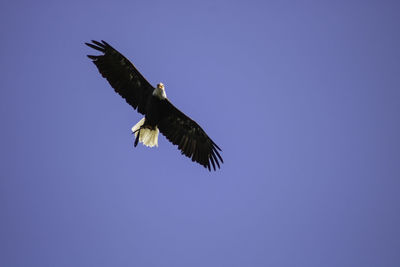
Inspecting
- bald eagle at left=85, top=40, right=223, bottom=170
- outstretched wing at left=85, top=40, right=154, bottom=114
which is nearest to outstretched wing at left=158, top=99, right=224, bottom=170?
bald eagle at left=85, top=40, right=223, bottom=170

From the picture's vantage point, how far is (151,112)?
10.4 meters

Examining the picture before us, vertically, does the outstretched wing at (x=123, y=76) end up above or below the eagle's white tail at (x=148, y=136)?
above

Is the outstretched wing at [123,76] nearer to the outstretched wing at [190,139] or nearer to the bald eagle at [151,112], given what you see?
the bald eagle at [151,112]

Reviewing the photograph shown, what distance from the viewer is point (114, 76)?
10.1 meters

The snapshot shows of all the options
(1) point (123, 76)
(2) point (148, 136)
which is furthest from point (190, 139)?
(1) point (123, 76)

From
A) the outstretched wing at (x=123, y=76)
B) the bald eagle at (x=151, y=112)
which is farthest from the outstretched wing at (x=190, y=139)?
the outstretched wing at (x=123, y=76)

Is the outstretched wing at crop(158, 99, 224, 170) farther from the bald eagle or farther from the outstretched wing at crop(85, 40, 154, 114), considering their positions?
the outstretched wing at crop(85, 40, 154, 114)

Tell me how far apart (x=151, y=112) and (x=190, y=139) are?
1227mm

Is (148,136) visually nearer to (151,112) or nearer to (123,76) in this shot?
(151,112)

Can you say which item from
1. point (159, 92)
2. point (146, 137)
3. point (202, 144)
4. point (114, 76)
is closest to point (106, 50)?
point (114, 76)

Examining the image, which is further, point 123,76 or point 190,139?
point 190,139

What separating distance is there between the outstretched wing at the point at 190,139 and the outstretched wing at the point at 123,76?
0.78 meters

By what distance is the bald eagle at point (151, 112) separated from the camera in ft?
32.9

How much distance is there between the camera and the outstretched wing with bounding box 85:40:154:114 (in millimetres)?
9914
